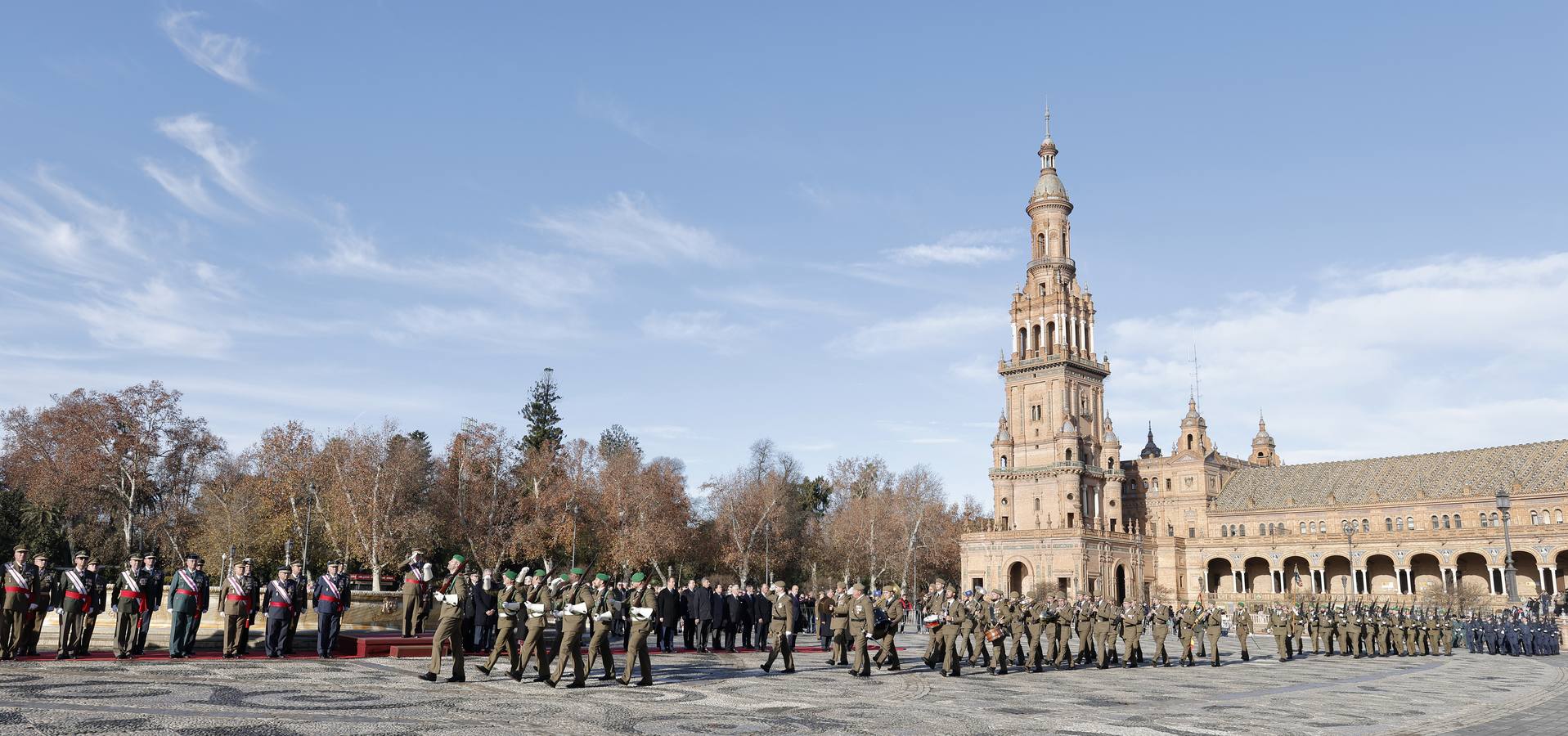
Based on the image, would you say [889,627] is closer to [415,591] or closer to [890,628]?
[890,628]

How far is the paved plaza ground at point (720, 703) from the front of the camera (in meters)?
11.9

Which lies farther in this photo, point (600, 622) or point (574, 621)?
point (600, 622)

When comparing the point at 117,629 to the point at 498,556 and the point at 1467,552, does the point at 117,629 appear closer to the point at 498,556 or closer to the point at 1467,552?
the point at 498,556

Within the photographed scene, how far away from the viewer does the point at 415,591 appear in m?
20.2

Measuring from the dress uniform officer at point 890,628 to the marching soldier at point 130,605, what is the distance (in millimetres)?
13331

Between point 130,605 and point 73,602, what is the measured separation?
2.81 feet

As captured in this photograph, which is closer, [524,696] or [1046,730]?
[1046,730]

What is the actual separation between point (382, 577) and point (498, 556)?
20.7 feet

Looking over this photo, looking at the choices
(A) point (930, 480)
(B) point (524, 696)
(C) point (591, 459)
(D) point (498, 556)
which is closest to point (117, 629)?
(B) point (524, 696)

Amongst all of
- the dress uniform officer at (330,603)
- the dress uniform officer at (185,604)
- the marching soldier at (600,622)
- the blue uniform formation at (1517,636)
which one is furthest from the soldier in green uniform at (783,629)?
the blue uniform formation at (1517,636)

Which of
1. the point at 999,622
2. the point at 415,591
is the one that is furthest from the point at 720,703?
the point at 999,622

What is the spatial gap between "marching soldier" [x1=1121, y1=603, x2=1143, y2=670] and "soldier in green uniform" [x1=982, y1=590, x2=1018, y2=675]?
3373 mm

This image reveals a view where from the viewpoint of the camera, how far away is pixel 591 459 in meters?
70.6

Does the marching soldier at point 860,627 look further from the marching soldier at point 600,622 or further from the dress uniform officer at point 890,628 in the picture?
the marching soldier at point 600,622
